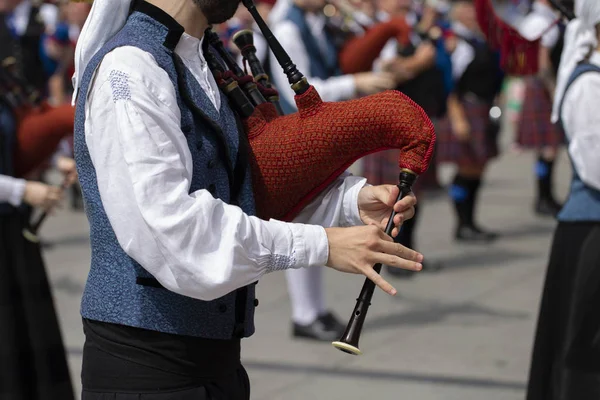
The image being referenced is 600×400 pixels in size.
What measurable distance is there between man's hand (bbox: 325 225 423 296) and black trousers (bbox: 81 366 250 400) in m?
0.39

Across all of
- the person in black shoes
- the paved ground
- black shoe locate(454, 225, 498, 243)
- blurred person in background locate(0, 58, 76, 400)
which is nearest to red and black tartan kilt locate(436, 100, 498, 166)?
the person in black shoes

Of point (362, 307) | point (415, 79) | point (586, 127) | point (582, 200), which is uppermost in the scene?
point (362, 307)

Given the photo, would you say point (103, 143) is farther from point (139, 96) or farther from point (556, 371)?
point (556, 371)

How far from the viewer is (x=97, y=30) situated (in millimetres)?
1873

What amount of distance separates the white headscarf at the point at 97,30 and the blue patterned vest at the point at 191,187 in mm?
42

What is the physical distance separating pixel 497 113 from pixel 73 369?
394 cm

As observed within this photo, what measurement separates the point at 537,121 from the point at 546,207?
0.70 m

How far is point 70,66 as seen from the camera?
8.20 m

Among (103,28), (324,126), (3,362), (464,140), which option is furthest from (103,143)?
(464,140)

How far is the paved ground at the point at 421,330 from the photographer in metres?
4.12

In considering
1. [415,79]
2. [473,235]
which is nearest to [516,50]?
[415,79]

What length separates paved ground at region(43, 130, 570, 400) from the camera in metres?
4.12

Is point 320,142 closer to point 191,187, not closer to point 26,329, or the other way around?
point 191,187

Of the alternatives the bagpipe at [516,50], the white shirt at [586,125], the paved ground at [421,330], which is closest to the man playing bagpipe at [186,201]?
the white shirt at [586,125]
